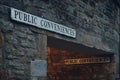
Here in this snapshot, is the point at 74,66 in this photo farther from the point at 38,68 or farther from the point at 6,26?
the point at 6,26

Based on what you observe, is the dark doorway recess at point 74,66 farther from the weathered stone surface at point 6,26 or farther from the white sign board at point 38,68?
the weathered stone surface at point 6,26

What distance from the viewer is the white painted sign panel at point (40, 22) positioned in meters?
4.23

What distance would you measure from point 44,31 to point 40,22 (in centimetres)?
19

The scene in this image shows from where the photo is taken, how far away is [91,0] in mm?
6551

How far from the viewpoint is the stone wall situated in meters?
4.09

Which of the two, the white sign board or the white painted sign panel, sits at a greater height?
the white painted sign panel

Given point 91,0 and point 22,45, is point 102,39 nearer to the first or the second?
point 91,0

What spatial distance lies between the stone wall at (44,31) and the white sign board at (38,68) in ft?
0.28

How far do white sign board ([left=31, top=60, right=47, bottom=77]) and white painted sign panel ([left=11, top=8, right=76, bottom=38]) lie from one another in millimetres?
592

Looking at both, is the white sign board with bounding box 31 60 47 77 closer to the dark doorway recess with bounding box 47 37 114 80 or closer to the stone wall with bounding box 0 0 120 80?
the stone wall with bounding box 0 0 120 80

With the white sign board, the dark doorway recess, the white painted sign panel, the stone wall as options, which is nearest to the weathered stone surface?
the stone wall

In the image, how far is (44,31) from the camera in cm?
477

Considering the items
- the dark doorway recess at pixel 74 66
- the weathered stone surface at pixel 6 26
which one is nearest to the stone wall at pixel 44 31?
the weathered stone surface at pixel 6 26

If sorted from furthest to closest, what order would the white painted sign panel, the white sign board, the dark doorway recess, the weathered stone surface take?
the dark doorway recess < the white sign board < the white painted sign panel < the weathered stone surface
